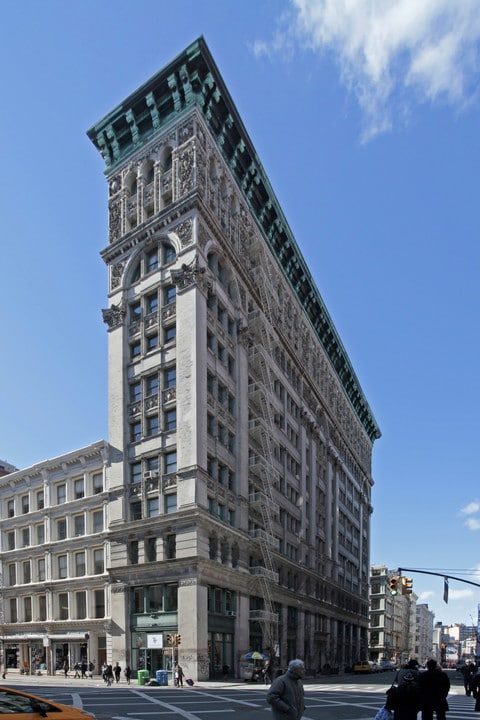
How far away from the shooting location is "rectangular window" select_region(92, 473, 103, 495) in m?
52.9

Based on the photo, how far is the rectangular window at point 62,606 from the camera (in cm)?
5346

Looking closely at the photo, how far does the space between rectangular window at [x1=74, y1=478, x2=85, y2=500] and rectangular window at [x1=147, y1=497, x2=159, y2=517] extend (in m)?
10.5

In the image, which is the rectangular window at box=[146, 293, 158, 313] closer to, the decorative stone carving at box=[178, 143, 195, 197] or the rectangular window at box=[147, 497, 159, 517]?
the decorative stone carving at box=[178, 143, 195, 197]

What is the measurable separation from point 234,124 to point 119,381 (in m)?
24.2

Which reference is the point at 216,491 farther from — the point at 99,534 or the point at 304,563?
the point at 304,563

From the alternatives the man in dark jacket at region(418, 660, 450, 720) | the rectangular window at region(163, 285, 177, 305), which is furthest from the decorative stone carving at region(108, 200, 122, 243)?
the man in dark jacket at region(418, 660, 450, 720)

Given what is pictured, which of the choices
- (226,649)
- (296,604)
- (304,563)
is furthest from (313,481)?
(226,649)

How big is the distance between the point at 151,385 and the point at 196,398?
582 centimetres

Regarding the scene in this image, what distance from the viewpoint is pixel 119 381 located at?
5084 centimetres

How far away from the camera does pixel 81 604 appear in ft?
171

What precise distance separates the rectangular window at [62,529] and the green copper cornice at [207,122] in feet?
103

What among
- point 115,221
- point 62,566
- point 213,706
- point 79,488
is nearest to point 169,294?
point 115,221

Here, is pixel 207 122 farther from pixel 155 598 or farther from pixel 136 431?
pixel 155 598

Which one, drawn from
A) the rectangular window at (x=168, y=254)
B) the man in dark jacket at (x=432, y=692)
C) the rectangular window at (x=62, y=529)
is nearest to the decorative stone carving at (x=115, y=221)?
the rectangular window at (x=168, y=254)
